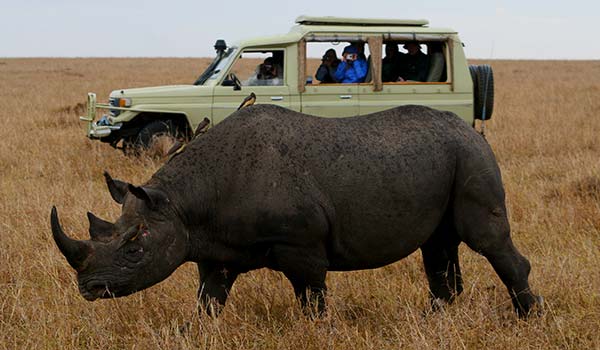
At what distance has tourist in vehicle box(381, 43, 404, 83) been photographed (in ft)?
35.2

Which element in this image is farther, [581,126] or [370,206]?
[581,126]

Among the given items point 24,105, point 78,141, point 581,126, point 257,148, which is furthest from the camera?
point 24,105

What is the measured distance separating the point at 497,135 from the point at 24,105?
498 inches

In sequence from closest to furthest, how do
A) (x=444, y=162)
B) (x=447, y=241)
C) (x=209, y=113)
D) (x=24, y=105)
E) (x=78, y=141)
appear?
1. (x=444, y=162)
2. (x=447, y=241)
3. (x=209, y=113)
4. (x=78, y=141)
5. (x=24, y=105)

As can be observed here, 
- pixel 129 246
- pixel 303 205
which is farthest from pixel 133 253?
pixel 303 205

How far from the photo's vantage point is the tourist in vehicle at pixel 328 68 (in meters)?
10.6

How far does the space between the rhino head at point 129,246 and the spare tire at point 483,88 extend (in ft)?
24.9

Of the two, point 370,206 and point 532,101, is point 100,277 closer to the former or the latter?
point 370,206

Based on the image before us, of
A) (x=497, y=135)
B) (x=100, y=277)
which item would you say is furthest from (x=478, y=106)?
(x=100, y=277)

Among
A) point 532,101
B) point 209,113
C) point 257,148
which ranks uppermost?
point 257,148

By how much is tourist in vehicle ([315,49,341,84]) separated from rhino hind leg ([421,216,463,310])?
19.2 ft

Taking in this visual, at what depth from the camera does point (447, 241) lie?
492 centimetres

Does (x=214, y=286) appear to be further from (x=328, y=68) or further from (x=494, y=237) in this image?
(x=328, y=68)

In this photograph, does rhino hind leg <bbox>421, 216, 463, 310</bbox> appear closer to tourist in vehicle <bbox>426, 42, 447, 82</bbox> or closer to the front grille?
tourist in vehicle <bbox>426, 42, 447, 82</bbox>
